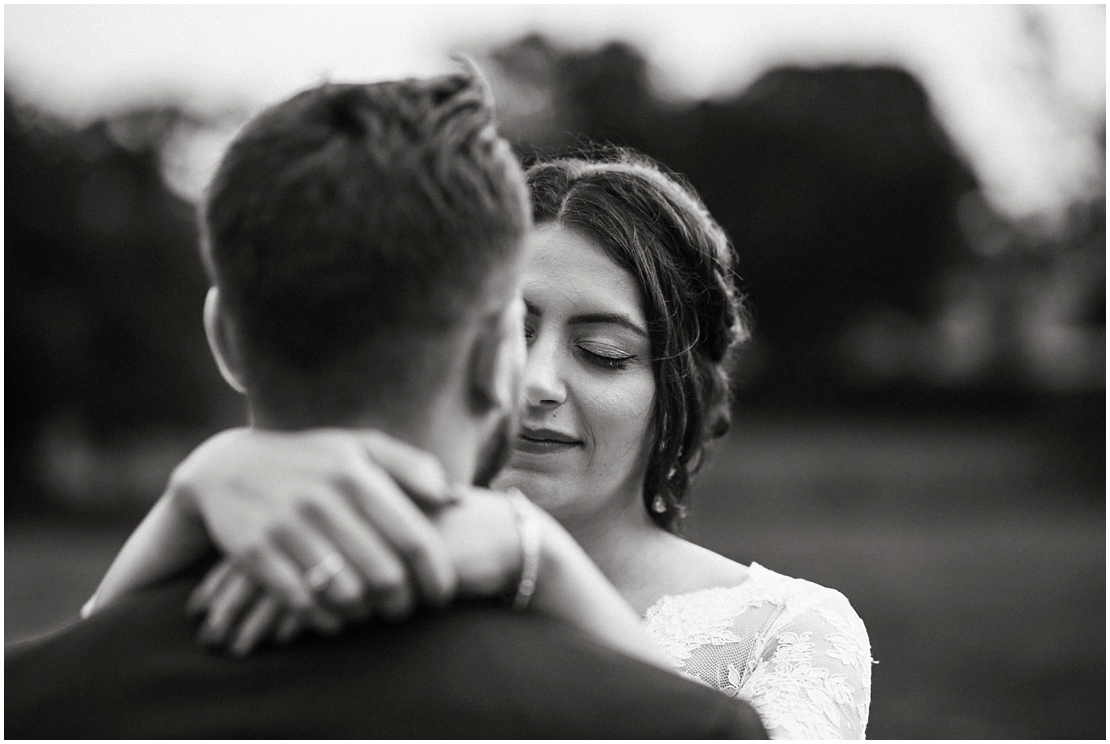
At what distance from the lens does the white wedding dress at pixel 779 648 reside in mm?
3000

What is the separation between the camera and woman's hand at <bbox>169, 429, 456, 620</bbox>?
5.60ft

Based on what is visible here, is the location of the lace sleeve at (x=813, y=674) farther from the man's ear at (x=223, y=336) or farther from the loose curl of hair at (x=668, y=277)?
the man's ear at (x=223, y=336)

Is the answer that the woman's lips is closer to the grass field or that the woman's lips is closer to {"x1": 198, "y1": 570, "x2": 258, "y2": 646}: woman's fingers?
the grass field

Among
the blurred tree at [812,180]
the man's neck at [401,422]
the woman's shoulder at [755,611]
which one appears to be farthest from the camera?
the blurred tree at [812,180]

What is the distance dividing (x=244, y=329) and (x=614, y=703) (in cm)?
87

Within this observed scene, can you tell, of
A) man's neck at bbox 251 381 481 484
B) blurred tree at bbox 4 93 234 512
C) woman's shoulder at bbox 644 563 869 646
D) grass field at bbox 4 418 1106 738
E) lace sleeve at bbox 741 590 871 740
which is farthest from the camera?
blurred tree at bbox 4 93 234 512

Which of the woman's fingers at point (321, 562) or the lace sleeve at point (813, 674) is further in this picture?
the lace sleeve at point (813, 674)

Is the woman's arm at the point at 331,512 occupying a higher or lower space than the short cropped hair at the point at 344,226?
lower

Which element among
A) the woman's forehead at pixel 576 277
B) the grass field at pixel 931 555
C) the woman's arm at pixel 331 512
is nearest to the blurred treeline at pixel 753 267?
the grass field at pixel 931 555

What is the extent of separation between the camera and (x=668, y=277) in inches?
150

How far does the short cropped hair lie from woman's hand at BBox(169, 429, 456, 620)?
0.16 metres

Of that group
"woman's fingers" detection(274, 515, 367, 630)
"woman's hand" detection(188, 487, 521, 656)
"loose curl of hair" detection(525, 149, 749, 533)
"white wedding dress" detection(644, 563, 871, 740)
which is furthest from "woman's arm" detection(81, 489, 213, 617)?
"loose curl of hair" detection(525, 149, 749, 533)

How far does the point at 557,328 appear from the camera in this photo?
3568mm

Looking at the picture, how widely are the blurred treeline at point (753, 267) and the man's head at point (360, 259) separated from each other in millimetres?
22049
